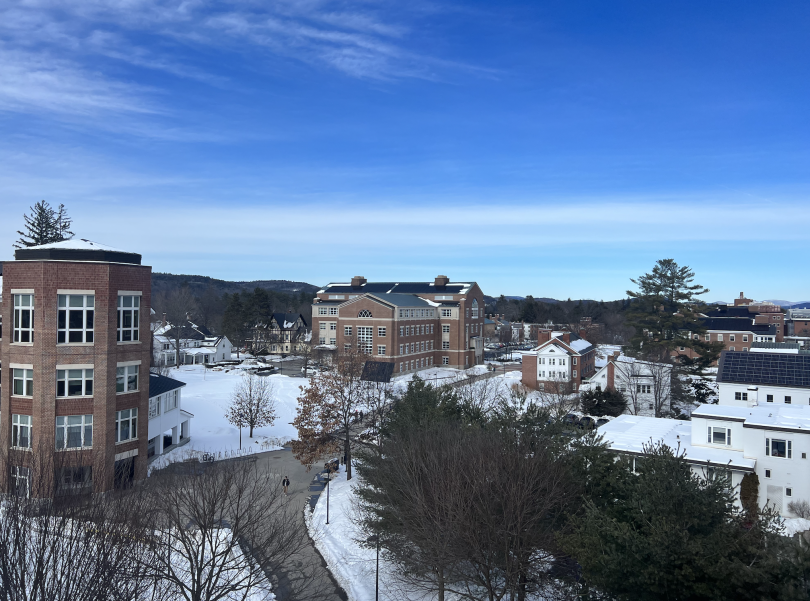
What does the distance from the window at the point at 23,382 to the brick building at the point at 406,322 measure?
41.4 m

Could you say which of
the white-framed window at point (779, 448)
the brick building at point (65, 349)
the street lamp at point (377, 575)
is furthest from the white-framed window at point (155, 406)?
the white-framed window at point (779, 448)

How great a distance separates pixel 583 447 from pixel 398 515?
17.9ft

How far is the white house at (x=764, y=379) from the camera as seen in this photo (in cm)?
3219

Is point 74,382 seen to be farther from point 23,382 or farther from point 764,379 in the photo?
point 764,379

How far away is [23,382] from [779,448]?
1166 inches

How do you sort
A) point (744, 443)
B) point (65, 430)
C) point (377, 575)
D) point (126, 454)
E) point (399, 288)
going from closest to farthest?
1. point (377, 575)
2. point (65, 430)
3. point (126, 454)
4. point (744, 443)
5. point (399, 288)

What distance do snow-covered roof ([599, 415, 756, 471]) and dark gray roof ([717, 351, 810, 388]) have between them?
6097mm

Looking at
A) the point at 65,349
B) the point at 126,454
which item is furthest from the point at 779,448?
the point at 65,349

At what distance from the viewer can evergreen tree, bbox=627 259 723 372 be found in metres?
46.1

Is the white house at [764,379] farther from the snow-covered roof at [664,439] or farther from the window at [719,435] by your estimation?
→ the window at [719,435]

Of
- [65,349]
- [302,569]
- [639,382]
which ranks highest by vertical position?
[65,349]

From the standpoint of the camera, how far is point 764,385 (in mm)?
33031

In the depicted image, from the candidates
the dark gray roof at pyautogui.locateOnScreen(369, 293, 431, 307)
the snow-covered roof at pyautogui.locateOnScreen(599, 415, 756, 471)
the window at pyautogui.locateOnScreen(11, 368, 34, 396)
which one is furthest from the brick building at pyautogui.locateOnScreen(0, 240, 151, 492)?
the dark gray roof at pyautogui.locateOnScreen(369, 293, 431, 307)

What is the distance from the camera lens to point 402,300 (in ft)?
226
